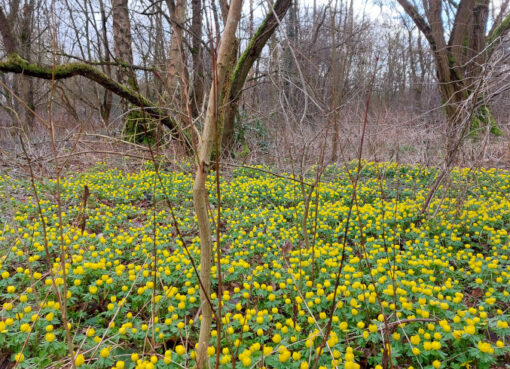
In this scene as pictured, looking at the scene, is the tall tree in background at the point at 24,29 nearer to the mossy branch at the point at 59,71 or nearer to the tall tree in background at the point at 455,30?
the mossy branch at the point at 59,71

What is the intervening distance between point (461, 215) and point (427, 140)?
235 centimetres

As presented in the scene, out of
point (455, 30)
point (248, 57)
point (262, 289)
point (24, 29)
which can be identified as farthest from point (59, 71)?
point (455, 30)

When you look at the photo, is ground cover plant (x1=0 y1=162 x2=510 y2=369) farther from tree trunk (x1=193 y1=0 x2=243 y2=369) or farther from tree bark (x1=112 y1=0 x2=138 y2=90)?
tree bark (x1=112 y1=0 x2=138 y2=90)

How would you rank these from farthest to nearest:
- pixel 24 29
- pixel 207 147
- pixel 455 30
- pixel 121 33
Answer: pixel 24 29 → pixel 455 30 → pixel 121 33 → pixel 207 147

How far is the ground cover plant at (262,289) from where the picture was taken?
2.14 metres

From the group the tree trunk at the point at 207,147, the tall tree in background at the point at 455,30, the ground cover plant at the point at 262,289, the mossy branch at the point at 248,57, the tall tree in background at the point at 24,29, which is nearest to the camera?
the tree trunk at the point at 207,147

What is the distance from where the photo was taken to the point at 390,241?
438 centimetres

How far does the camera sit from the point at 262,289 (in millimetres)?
3035

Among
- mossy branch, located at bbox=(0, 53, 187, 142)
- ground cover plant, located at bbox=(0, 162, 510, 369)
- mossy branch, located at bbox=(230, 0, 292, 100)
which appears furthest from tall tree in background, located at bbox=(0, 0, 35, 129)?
mossy branch, located at bbox=(230, 0, 292, 100)

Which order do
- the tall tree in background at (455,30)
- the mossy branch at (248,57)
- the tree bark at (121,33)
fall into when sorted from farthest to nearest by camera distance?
the tall tree in background at (455,30) → the tree bark at (121,33) → the mossy branch at (248,57)

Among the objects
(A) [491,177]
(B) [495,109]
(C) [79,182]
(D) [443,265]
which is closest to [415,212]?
(D) [443,265]

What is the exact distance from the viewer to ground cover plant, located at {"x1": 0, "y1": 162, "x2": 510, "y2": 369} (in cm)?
214

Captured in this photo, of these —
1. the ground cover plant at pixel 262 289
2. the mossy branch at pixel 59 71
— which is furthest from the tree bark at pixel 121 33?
the ground cover plant at pixel 262 289

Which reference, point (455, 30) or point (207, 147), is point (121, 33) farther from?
point (455, 30)
